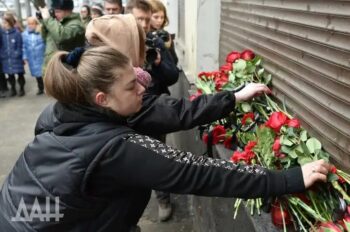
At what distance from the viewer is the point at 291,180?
170 centimetres

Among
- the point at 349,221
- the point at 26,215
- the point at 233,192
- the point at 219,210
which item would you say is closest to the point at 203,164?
the point at 233,192

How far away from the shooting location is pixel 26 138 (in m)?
7.31

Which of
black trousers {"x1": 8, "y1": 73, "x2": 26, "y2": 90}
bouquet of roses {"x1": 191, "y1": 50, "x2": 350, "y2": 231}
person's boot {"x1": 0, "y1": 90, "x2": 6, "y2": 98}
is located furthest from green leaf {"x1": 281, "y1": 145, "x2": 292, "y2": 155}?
person's boot {"x1": 0, "y1": 90, "x2": 6, "y2": 98}

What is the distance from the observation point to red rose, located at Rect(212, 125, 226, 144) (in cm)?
277

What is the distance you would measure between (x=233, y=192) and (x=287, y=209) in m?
0.24

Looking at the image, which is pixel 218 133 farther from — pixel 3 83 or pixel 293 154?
pixel 3 83

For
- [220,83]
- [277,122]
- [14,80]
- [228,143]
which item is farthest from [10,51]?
[277,122]

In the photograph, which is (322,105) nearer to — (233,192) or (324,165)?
(324,165)

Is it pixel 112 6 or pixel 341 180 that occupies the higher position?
pixel 112 6

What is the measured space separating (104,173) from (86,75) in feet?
1.27

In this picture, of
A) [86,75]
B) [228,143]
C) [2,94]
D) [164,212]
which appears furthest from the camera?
[2,94]

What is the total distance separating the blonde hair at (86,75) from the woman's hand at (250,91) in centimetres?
91
